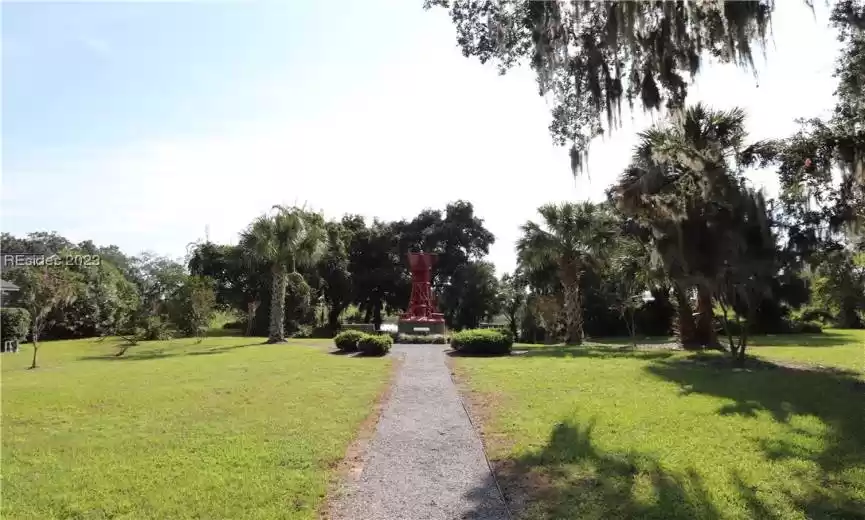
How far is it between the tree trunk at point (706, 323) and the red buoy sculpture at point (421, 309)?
10702mm

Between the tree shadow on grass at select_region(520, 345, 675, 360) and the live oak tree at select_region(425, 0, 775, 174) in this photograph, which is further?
the tree shadow on grass at select_region(520, 345, 675, 360)

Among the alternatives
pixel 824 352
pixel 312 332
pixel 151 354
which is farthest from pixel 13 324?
pixel 824 352

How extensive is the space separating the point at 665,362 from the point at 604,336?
17.2m

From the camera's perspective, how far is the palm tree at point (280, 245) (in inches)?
1001

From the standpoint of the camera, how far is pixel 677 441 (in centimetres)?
768

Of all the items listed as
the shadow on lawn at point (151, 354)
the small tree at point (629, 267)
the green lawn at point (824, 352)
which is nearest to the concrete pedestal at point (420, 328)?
the shadow on lawn at point (151, 354)

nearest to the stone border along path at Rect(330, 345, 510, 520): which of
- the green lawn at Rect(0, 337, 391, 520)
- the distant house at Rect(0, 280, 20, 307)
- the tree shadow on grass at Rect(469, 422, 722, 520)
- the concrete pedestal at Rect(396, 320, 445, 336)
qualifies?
Result: the tree shadow on grass at Rect(469, 422, 722, 520)

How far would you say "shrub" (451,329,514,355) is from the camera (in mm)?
19453

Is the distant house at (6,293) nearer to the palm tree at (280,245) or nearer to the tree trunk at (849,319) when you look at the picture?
the palm tree at (280,245)

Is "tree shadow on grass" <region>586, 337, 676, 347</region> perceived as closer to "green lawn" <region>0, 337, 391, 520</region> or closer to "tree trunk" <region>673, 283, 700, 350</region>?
"tree trunk" <region>673, 283, 700, 350</region>

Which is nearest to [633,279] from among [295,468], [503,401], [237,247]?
[503,401]

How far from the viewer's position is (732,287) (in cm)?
1550

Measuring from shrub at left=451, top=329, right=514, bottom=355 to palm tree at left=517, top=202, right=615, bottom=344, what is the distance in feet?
16.9

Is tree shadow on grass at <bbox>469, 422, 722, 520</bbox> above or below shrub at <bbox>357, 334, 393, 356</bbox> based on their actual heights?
below
